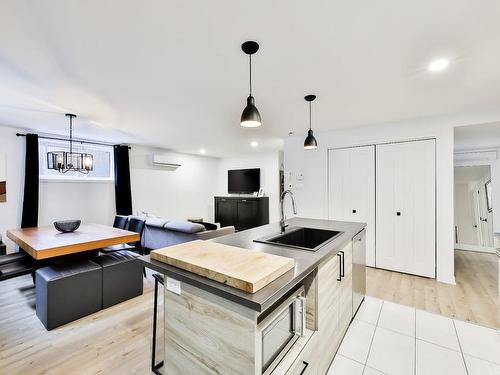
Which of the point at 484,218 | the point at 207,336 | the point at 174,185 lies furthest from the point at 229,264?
the point at 484,218

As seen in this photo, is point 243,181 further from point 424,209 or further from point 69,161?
point 424,209

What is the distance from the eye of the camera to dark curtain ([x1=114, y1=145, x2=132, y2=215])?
505 centimetres

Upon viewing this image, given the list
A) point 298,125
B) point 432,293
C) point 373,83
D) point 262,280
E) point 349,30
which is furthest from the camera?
point 298,125

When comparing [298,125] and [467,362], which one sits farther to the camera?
[298,125]

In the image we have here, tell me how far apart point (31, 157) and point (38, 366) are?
3570mm

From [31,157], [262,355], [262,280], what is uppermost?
[31,157]

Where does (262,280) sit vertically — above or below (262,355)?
above

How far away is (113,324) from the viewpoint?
2238 millimetres

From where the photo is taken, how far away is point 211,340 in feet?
3.56

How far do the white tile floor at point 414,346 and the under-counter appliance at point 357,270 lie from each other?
17cm

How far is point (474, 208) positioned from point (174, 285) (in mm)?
6025

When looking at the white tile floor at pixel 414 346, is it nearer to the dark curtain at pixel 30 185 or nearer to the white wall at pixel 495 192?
the white wall at pixel 495 192

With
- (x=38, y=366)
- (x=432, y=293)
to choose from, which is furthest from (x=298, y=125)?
(x=38, y=366)

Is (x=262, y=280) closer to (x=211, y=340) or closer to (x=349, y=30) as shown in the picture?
(x=211, y=340)
